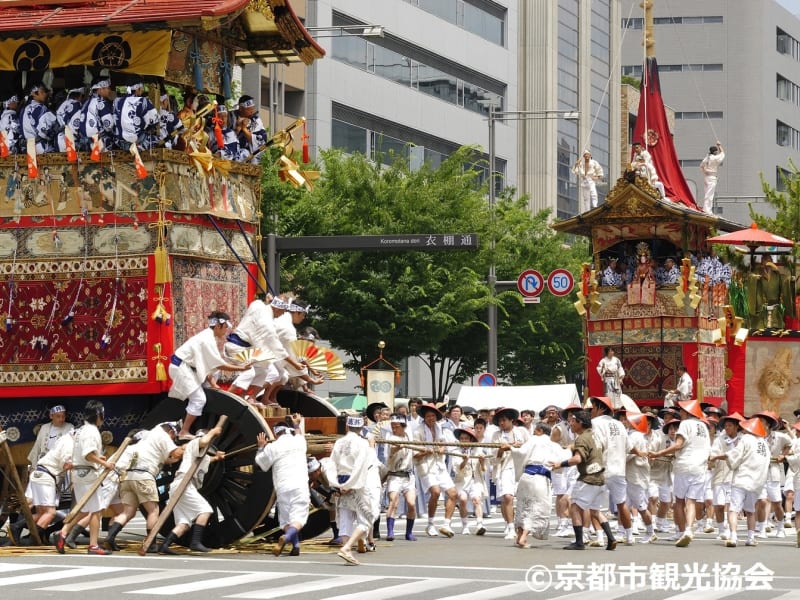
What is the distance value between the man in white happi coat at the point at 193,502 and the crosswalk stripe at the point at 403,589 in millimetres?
3478

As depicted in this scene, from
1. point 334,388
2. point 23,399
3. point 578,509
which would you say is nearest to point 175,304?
point 23,399

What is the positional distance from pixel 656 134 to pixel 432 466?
19.6m

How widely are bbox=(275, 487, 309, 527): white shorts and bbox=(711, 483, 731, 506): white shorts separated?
731 centimetres

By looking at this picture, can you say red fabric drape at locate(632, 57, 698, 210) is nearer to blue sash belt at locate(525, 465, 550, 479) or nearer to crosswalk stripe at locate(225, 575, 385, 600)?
blue sash belt at locate(525, 465, 550, 479)

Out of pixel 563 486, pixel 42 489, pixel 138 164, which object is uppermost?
pixel 138 164

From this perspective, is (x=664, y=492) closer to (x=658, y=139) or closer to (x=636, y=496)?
(x=636, y=496)

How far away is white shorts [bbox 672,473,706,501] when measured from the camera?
71.3 ft

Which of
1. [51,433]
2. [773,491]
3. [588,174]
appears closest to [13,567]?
[51,433]

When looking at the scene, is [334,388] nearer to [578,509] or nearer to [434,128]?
[434,128]

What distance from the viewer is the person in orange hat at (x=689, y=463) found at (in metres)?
21.8

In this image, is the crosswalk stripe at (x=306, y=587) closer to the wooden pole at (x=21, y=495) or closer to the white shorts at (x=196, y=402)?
the white shorts at (x=196, y=402)

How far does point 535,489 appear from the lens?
20.2m

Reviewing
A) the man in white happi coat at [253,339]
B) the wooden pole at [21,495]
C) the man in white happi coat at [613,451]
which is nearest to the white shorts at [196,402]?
the man in white happi coat at [253,339]

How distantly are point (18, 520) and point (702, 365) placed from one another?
21.6 m
